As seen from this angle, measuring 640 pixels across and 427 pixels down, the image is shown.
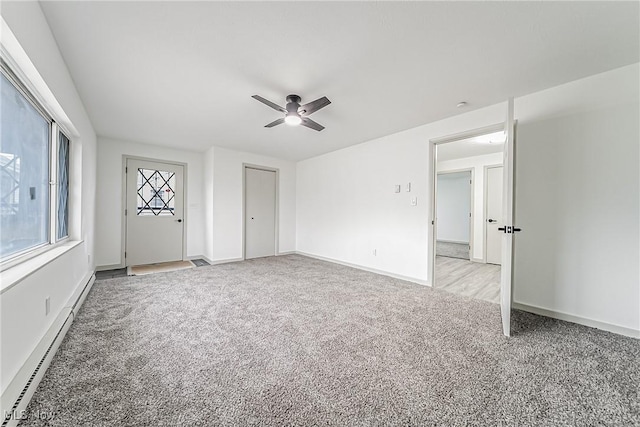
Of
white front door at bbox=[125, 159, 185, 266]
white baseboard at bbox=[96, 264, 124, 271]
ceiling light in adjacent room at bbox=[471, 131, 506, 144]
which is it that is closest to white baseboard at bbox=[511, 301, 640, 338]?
ceiling light in adjacent room at bbox=[471, 131, 506, 144]

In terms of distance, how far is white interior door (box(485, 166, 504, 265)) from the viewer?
5070 millimetres

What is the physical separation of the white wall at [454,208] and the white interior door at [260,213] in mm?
5427

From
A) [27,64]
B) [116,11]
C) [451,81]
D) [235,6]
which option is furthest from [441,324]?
[27,64]

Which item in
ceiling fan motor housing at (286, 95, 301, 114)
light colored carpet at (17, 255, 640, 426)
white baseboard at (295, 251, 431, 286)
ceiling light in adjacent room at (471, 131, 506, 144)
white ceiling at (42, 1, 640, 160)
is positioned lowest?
light colored carpet at (17, 255, 640, 426)

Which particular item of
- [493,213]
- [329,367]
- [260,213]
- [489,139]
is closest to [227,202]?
[260,213]

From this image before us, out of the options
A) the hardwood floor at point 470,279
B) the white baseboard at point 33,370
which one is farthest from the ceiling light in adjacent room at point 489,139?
the white baseboard at point 33,370

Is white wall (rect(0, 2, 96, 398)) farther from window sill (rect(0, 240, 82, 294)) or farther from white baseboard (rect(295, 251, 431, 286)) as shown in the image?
white baseboard (rect(295, 251, 431, 286))

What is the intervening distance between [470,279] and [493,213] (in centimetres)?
208

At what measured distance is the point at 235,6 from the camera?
5.07 ft

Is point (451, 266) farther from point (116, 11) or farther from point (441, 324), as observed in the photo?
point (116, 11)

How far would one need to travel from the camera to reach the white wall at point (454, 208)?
7.86 meters

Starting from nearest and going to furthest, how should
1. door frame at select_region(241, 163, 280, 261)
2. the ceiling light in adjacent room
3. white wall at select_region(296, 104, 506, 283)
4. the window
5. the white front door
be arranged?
1. the window
2. white wall at select_region(296, 104, 506, 283)
3. the ceiling light in adjacent room
4. the white front door
5. door frame at select_region(241, 163, 280, 261)

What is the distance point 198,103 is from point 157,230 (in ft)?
10.3

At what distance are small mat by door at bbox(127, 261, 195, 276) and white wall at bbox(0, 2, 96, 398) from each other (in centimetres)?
117
